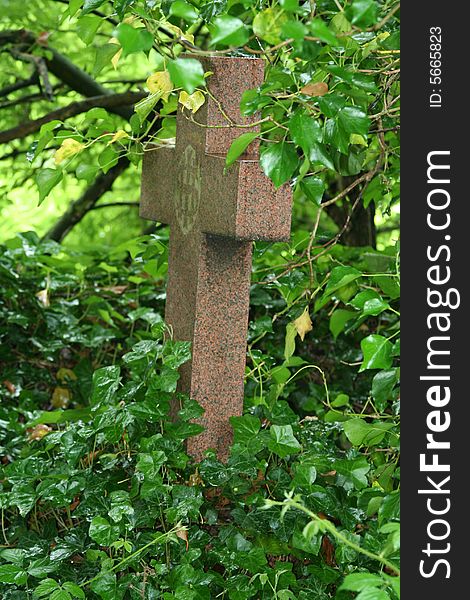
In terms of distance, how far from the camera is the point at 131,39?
126cm

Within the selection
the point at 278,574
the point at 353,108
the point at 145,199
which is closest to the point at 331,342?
the point at 145,199

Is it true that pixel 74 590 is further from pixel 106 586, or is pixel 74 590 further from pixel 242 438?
pixel 242 438

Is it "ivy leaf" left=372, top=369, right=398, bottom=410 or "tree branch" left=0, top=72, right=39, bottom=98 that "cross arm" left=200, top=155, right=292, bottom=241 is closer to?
"ivy leaf" left=372, top=369, right=398, bottom=410

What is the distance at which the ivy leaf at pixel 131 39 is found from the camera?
1.25 m

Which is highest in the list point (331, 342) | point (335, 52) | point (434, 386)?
point (335, 52)

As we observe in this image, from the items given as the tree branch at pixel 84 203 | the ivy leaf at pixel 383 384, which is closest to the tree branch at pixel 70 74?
the tree branch at pixel 84 203

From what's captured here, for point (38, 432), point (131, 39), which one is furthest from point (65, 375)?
point (131, 39)

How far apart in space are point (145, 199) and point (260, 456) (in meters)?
0.76

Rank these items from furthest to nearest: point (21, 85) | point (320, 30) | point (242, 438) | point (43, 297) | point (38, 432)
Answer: point (21, 85), point (43, 297), point (38, 432), point (242, 438), point (320, 30)

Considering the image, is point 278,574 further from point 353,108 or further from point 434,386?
point 353,108

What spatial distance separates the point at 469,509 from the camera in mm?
1313

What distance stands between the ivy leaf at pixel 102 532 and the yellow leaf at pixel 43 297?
1655 millimetres

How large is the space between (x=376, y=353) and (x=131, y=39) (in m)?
0.68

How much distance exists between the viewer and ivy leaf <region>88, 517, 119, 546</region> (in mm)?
1760
